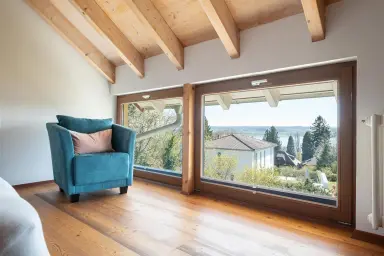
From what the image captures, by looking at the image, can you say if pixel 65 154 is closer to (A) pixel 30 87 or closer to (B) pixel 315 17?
(A) pixel 30 87

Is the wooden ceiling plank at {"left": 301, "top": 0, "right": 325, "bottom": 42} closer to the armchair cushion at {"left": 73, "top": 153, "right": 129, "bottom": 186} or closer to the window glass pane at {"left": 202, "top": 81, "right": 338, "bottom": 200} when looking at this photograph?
the window glass pane at {"left": 202, "top": 81, "right": 338, "bottom": 200}

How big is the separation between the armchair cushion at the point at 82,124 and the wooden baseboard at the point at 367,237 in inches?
107

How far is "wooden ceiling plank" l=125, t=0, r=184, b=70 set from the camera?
2.31 metres

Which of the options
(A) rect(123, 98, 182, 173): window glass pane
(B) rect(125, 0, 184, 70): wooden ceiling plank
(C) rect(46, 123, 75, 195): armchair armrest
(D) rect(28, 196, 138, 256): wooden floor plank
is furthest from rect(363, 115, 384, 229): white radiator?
(C) rect(46, 123, 75, 195): armchair armrest

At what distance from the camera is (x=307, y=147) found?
215 cm

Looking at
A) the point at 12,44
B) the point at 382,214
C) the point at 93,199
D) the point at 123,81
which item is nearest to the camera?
the point at 382,214

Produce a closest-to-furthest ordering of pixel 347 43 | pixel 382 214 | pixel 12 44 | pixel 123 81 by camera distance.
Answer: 1. pixel 382 214
2. pixel 347 43
3. pixel 12 44
4. pixel 123 81

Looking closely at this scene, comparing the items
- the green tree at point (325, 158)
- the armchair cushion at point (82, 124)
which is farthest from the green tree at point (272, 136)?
the armchair cushion at point (82, 124)

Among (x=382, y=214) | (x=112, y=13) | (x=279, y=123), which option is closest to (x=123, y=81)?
(x=112, y=13)

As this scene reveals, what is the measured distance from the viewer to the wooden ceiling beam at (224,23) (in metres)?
1.99

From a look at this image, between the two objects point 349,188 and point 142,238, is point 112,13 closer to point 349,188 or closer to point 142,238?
point 142,238

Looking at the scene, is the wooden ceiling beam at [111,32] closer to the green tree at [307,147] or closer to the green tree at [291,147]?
the green tree at [291,147]

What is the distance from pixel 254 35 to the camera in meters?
2.27

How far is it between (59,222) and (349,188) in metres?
2.32
